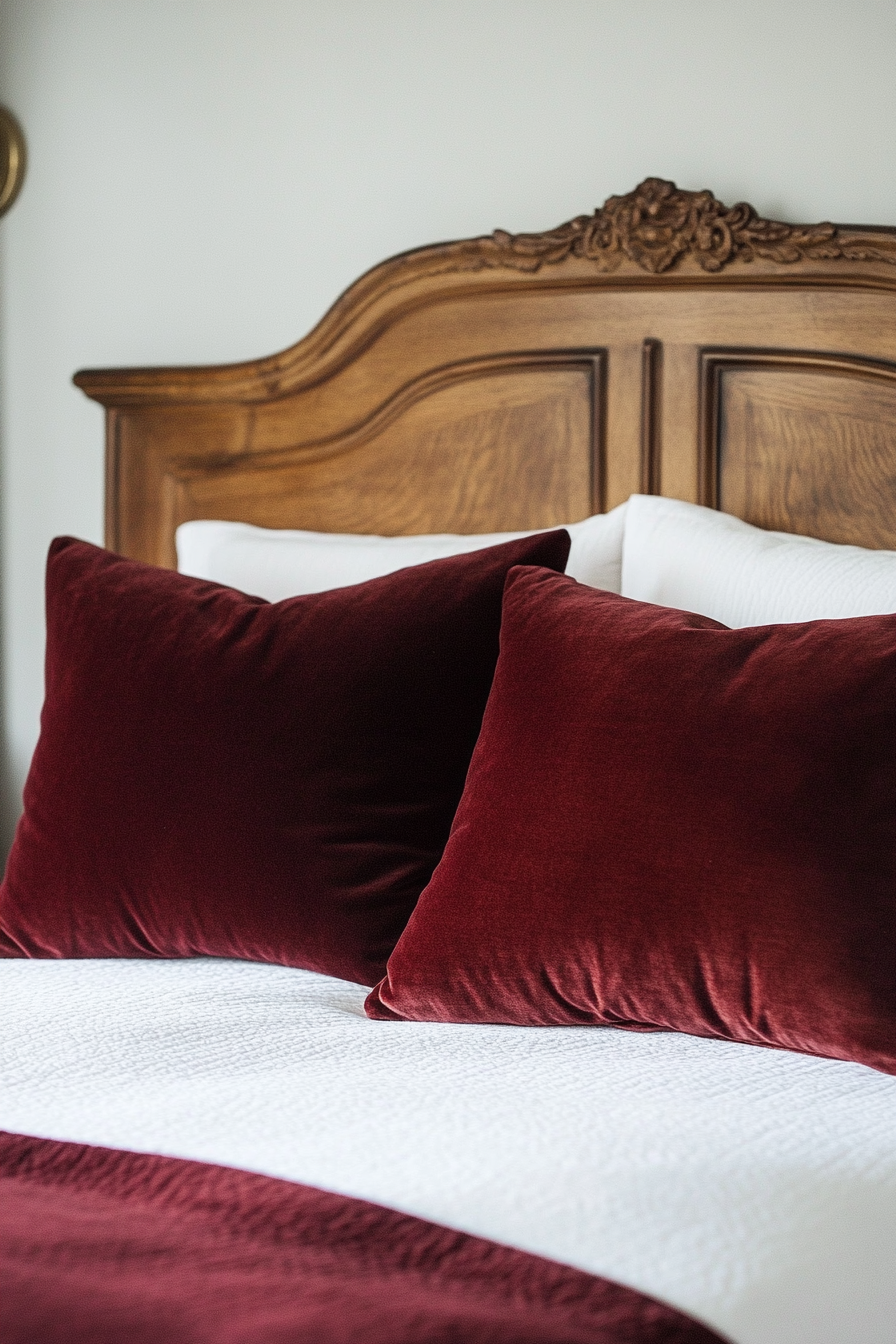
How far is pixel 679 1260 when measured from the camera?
686mm

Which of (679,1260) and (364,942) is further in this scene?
(364,942)

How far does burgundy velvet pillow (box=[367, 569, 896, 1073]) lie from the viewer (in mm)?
1010

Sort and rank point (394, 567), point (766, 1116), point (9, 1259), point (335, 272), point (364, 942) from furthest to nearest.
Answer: point (335, 272), point (394, 567), point (364, 942), point (766, 1116), point (9, 1259)

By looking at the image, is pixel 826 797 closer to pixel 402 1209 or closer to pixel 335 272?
pixel 402 1209

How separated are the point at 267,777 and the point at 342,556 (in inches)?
21.3

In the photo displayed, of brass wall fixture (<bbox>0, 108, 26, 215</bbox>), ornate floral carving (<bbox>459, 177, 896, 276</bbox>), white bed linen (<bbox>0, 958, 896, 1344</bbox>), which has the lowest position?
white bed linen (<bbox>0, 958, 896, 1344</bbox>)

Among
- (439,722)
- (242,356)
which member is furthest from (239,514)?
(439,722)

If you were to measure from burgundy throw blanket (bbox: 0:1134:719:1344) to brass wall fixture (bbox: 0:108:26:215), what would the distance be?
2027 mm

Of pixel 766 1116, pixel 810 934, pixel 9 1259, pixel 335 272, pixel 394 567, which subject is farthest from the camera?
pixel 335 272

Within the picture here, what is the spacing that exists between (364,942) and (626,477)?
85 cm

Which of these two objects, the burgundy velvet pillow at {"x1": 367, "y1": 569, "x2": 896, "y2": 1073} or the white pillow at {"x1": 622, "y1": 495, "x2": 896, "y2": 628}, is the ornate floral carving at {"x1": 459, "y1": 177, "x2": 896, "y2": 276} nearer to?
the white pillow at {"x1": 622, "y1": 495, "x2": 896, "y2": 628}

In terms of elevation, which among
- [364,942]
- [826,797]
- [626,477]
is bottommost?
[364,942]

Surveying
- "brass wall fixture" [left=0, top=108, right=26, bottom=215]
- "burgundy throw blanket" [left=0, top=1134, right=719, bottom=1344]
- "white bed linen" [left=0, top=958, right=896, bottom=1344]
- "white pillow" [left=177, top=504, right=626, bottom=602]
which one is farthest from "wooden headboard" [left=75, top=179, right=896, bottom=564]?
"burgundy throw blanket" [left=0, top=1134, right=719, bottom=1344]

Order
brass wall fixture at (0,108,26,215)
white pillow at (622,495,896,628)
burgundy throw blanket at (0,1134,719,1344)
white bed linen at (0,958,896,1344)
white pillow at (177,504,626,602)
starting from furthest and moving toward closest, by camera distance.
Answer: brass wall fixture at (0,108,26,215) → white pillow at (177,504,626,602) → white pillow at (622,495,896,628) → white bed linen at (0,958,896,1344) → burgundy throw blanket at (0,1134,719,1344)
